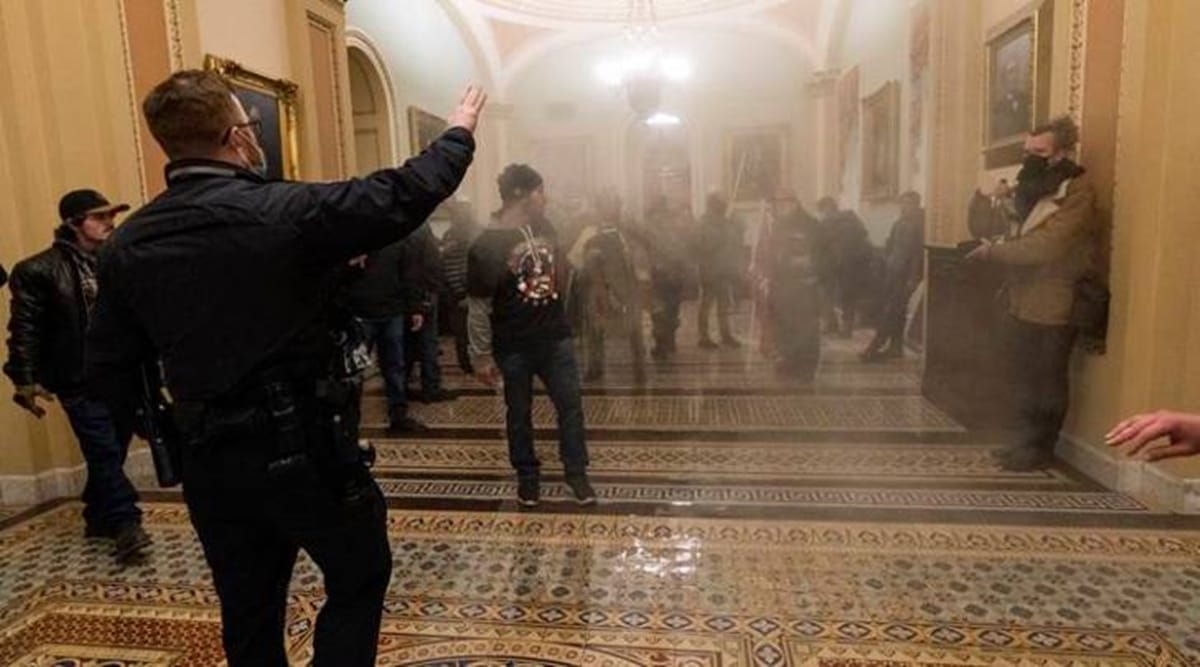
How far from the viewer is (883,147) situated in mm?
4098

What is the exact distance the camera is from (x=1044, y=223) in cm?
285

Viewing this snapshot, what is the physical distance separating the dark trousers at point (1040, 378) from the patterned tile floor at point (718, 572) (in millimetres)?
181

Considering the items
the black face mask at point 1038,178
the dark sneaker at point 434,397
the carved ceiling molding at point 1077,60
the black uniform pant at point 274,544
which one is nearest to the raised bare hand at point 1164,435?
the black uniform pant at point 274,544

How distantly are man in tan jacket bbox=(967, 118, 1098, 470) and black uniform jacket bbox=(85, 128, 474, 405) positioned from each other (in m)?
2.50

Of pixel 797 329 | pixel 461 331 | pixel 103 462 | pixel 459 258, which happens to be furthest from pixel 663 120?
pixel 103 462

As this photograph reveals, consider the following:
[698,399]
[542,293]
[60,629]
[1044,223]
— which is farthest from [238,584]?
[698,399]

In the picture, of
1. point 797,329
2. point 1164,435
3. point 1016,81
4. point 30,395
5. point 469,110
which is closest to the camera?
point 1164,435

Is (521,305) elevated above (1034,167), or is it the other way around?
(1034,167)

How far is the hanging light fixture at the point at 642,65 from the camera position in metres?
3.79

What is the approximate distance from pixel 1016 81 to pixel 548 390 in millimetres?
2596

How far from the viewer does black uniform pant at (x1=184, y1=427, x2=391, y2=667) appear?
1216 millimetres

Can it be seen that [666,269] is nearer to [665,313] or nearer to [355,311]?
[665,313]

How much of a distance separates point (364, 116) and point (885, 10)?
3069 mm

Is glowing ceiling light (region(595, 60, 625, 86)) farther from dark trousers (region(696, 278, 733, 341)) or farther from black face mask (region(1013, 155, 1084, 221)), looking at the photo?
black face mask (region(1013, 155, 1084, 221))
